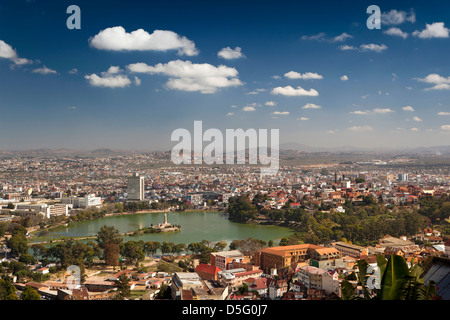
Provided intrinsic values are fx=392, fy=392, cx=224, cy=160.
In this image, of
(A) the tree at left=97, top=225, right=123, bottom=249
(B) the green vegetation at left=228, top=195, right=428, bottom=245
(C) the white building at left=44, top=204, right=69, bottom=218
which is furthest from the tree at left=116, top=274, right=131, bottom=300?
(C) the white building at left=44, top=204, right=69, bottom=218

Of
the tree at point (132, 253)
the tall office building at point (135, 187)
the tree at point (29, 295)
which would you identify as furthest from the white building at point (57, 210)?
the tree at point (29, 295)

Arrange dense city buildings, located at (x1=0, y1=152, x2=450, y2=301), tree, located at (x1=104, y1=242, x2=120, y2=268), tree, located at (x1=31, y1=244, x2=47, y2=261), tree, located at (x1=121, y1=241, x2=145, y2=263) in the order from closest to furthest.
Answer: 1. dense city buildings, located at (x1=0, y1=152, x2=450, y2=301)
2. tree, located at (x1=104, y1=242, x2=120, y2=268)
3. tree, located at (x1=121, y1=241, x2=145, y2=263)
4. tree, located at (x1=31, y1=244, x2=47, y2=261)

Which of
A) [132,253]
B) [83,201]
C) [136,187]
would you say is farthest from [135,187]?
[132,253]

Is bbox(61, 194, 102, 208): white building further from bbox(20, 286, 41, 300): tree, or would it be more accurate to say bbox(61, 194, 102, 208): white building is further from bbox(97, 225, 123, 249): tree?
bbox(20, 286, 41, 300): tree

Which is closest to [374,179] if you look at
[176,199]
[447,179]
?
[447,179]

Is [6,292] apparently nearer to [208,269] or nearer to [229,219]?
[208,269]
